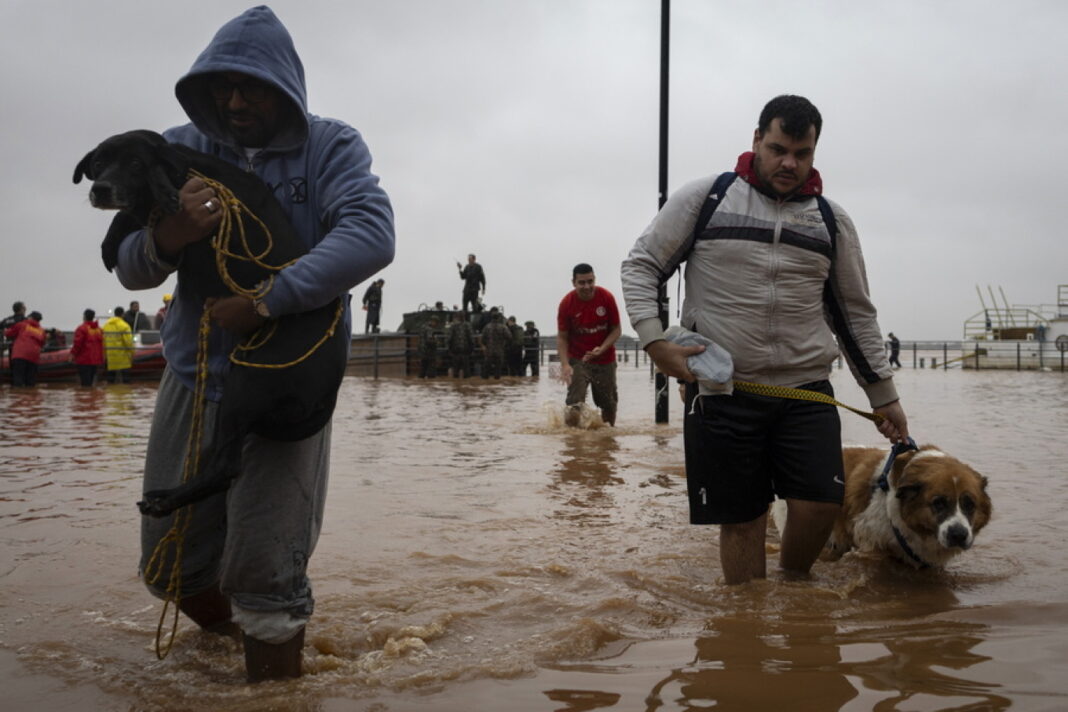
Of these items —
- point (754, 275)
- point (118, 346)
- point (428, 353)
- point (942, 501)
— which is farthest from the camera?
point (428, 353)

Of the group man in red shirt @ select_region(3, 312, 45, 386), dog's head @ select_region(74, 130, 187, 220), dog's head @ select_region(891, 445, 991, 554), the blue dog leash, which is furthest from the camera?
man in red shirt @ select_region(3, 312, 45, 386)

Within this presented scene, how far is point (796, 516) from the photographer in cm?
388

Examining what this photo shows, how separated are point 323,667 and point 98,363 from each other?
66.3 ft

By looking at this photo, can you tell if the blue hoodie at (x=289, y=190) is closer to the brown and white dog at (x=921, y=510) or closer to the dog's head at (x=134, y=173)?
the dog's head at (x=134, y=173)

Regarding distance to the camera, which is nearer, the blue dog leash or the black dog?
the black dog

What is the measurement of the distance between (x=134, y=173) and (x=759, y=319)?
7.72 ft

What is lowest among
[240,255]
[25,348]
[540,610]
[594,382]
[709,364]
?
[540,610]

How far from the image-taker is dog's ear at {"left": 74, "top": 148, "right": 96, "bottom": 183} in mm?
2523

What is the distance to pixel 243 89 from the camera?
2.74m

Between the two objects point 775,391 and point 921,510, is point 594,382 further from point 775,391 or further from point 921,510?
point 775,391

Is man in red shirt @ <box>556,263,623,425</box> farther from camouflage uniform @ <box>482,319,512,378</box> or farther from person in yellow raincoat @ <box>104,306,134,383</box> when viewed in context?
camouflage uniform @ <box>482,319,512,378</box>

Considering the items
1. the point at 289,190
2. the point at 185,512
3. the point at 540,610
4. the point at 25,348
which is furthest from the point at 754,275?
the point at 25,348

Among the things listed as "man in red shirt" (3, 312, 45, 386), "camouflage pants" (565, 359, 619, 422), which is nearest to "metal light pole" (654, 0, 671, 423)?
"camouflage pants" (565, 359, 619, 422)

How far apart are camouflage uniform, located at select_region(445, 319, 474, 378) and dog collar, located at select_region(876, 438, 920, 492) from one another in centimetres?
2354
